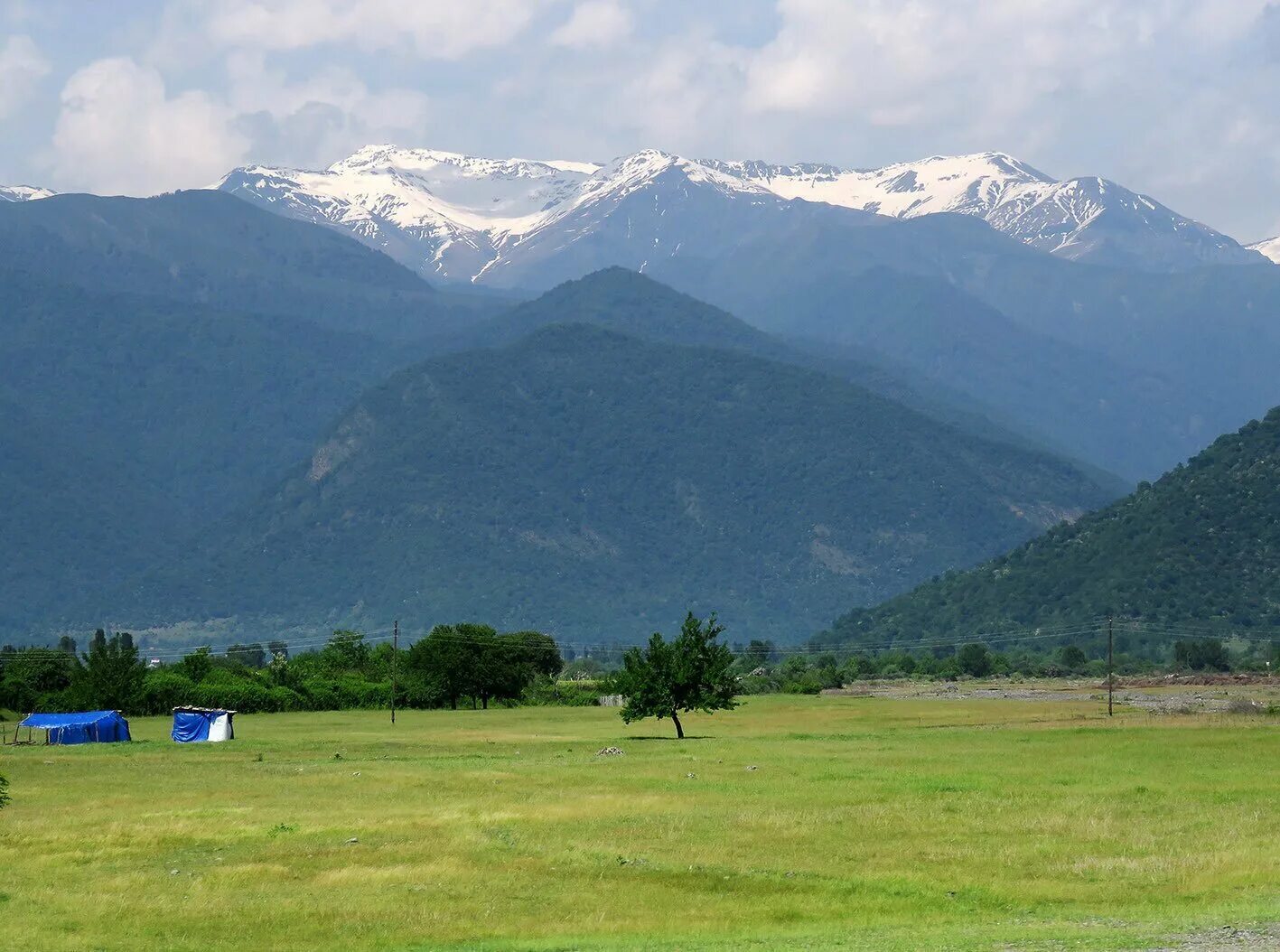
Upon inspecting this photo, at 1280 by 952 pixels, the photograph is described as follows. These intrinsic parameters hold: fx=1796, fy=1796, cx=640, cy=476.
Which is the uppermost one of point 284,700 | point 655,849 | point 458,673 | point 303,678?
point 303,678

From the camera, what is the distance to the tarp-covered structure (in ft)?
316

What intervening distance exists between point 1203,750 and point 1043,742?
9837 mm

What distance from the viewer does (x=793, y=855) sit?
4388 cm

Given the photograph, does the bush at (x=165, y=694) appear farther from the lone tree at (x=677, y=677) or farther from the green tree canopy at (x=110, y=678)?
the lone tree at (x=677, y=677)

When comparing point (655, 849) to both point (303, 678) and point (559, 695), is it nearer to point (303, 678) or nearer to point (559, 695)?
point (303, 678)

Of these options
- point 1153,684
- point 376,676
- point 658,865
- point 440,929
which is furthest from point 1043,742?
point 376,676

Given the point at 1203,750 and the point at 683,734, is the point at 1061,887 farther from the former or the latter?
the point at 683,734

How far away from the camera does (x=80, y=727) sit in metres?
96.4

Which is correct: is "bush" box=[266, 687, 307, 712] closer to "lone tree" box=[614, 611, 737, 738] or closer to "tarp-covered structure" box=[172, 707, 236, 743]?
"tarp-covered structure" box=[172, 707, 236, 743]

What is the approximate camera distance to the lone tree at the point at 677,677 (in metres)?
95.4

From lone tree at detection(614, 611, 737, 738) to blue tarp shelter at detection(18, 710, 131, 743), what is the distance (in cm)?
2775

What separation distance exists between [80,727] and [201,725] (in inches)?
251

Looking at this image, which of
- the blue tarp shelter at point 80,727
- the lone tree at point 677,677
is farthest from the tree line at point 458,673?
the blue tarp shelter at point 80,727

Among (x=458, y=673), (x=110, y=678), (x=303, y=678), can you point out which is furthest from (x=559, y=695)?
(x=110, y=678)
